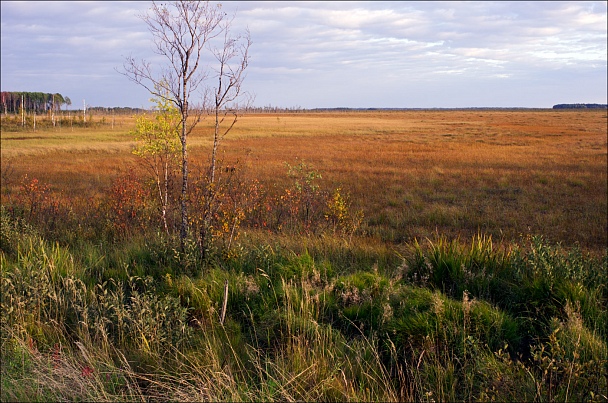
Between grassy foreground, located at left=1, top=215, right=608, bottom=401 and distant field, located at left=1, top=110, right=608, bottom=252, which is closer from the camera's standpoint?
grassy foreground, located at left=1, top=215, right=608, bottom=401

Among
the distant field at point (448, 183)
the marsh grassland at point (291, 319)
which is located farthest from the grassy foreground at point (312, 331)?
the distant field at point (448, 183)

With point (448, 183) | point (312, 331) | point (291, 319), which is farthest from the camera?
point (448, 183)

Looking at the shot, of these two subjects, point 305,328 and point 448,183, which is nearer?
point 305,328

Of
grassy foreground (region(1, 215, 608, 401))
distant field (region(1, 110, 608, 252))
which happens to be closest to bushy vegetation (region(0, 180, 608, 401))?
grassy foreground (region(1, 215, 608, 401))

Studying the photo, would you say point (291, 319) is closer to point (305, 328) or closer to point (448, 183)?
point (305, 328)

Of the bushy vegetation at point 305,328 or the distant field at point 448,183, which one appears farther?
the distant field at point 448,183

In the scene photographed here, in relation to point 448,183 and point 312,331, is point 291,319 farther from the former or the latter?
point 448,183

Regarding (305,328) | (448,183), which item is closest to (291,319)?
(305,328)

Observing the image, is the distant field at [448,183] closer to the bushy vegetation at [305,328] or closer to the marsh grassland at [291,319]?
the marsh grassland at [291,319]

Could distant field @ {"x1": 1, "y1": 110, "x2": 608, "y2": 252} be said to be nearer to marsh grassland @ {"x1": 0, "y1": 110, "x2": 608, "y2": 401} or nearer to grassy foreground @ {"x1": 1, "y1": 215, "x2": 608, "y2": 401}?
marsh grassland @ {"x1": 0, "y1": 110, "x2": 608, "y2": 401}

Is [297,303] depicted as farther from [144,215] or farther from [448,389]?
[144,215]

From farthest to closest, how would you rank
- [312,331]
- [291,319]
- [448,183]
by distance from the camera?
1. [448,183]
2. [291,319]
3. [312,331]

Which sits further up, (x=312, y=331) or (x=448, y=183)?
(x=448, y=183)

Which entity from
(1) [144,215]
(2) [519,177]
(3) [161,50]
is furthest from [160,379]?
(2) [519,177]
